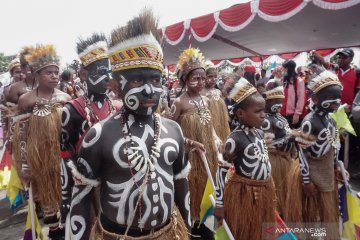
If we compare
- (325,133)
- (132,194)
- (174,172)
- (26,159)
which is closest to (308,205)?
(325,133)

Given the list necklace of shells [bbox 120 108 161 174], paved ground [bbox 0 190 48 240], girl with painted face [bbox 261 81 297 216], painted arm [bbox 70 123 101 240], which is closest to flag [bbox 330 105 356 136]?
girl with painted face [bbox 261 81 297 216]

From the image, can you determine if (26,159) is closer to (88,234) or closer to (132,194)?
(88,234)

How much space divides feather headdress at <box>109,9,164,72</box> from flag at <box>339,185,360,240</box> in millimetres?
2484

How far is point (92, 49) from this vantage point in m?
2.83

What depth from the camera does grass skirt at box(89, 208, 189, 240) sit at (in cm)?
169

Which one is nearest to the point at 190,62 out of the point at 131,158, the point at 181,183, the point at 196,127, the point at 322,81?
the point at 196,127

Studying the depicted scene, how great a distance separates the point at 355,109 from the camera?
17.5 feet

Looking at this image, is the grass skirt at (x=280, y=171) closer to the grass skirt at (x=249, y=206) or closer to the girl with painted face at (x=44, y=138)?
the grass skirt at (x=249, y=206)

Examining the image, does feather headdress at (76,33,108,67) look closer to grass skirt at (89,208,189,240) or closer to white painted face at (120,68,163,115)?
white painted face at (120,68,163,115)

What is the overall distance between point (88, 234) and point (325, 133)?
241 cm

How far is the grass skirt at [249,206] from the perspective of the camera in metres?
2.69

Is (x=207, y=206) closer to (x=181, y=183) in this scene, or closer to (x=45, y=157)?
(x=181, y=183)

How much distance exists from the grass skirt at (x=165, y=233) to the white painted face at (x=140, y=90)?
0.66 meters

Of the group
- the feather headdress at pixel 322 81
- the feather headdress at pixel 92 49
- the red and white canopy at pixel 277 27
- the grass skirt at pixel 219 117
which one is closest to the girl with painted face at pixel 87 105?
the feather headdress at pixel 92 49
